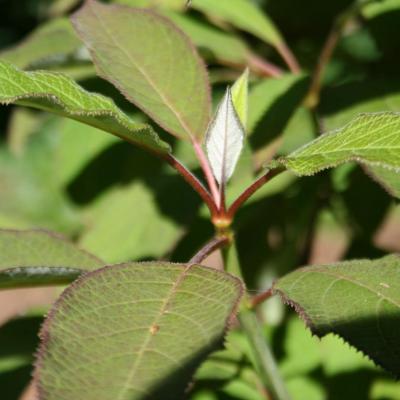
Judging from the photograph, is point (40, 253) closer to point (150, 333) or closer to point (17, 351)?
point (17, 351)

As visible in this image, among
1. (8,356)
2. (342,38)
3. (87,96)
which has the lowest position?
(8,356)

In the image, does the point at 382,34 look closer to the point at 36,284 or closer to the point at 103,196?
the point at 103,196

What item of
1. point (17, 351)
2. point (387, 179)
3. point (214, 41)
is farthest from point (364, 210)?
point (17, 351)

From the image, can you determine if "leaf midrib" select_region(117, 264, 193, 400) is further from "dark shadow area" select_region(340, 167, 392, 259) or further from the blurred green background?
"dark shadow area" select_region(340, 167, 392, 259)

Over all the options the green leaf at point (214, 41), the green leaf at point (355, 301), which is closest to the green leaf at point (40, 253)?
the green leaf at point (355, 301)

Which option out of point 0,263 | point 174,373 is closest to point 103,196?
point 0,263

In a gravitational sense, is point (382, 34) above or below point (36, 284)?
above
